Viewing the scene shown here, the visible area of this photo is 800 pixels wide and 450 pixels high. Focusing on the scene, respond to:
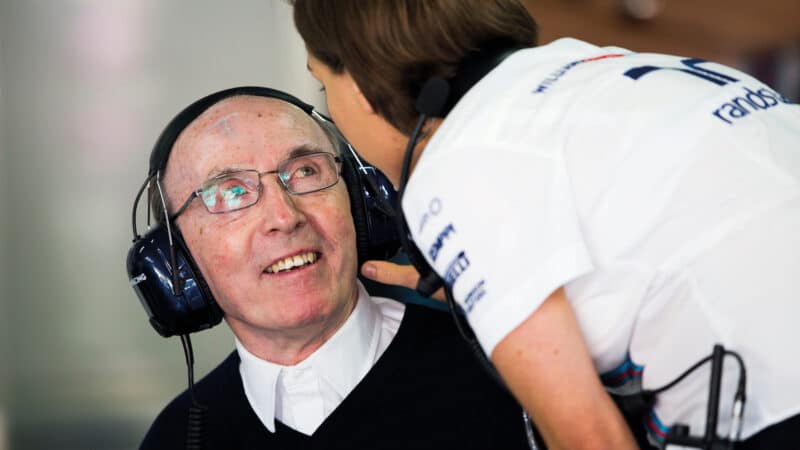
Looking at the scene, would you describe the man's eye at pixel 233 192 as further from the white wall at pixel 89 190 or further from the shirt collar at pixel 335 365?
the white wall at pixel 89 190

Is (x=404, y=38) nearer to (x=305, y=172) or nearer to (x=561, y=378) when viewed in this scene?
(x=561, y=378)

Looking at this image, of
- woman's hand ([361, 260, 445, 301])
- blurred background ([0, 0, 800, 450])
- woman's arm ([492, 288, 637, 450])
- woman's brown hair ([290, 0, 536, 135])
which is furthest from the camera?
blurred background ([0, 0, 800, 450])

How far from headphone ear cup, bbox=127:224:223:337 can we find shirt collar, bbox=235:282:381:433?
0.49ft

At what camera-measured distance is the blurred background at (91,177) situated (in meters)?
1.98

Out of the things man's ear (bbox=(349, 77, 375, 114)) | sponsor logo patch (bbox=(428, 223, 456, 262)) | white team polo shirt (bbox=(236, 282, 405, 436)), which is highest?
man's ear (bbox=(349, 77, 375, 114))

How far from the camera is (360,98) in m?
1.12

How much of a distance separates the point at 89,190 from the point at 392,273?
902mm

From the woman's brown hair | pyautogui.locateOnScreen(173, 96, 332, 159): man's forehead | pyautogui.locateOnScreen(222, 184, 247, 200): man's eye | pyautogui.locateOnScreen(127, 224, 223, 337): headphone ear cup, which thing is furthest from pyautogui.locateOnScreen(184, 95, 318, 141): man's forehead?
the woman's brown hair

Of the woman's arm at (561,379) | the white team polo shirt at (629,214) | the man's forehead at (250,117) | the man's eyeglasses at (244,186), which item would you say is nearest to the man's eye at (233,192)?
the man's eyeglasses at (244,186)

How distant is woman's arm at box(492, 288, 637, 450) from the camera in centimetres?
91

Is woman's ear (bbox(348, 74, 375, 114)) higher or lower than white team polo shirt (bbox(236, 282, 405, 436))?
higher

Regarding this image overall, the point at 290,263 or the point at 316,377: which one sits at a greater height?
the point at 290,263

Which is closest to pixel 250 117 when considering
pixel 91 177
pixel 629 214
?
pixel 91 177

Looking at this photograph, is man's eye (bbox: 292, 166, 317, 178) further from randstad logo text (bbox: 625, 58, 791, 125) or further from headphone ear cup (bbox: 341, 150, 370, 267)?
randstad logo text (bbox: 625, 58, 791, 125)
